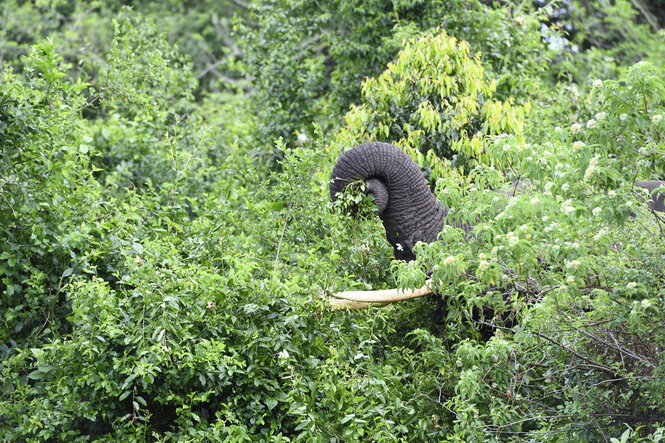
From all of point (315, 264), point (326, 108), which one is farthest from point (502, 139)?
point (326, 108)

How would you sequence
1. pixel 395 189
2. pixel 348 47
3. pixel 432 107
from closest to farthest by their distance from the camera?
pixel 395 189, pixel 432 107, pixel 348 47

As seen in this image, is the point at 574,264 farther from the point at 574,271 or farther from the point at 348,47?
the point at 348,47

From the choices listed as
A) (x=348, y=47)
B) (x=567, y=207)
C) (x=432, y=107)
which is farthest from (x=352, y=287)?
(x=348, y=47)

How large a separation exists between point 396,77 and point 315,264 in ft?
8.78

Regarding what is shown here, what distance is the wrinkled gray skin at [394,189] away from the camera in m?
5.70

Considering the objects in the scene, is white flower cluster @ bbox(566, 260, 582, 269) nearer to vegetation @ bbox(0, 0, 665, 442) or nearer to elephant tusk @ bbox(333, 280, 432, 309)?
vegetation @ bbox(0, 0, 665, 442)

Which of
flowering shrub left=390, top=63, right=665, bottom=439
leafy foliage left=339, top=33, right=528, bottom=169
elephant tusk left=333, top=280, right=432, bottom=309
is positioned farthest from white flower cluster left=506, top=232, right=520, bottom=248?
leafy foliage left=339, top=33, right=528, bottom=169

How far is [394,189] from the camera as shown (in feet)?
18.9

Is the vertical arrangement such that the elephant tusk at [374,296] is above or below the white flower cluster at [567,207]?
below

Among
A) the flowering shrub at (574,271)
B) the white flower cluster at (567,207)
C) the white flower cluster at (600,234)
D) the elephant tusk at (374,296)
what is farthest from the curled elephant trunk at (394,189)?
the white flower cluster at (567,207)

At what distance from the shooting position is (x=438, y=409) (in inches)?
211

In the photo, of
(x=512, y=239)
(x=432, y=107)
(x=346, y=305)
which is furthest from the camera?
(x=432, y=107)

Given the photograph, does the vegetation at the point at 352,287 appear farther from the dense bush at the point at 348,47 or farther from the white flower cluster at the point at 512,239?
the dense bush at the point at 348,47

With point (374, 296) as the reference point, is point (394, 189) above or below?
above
